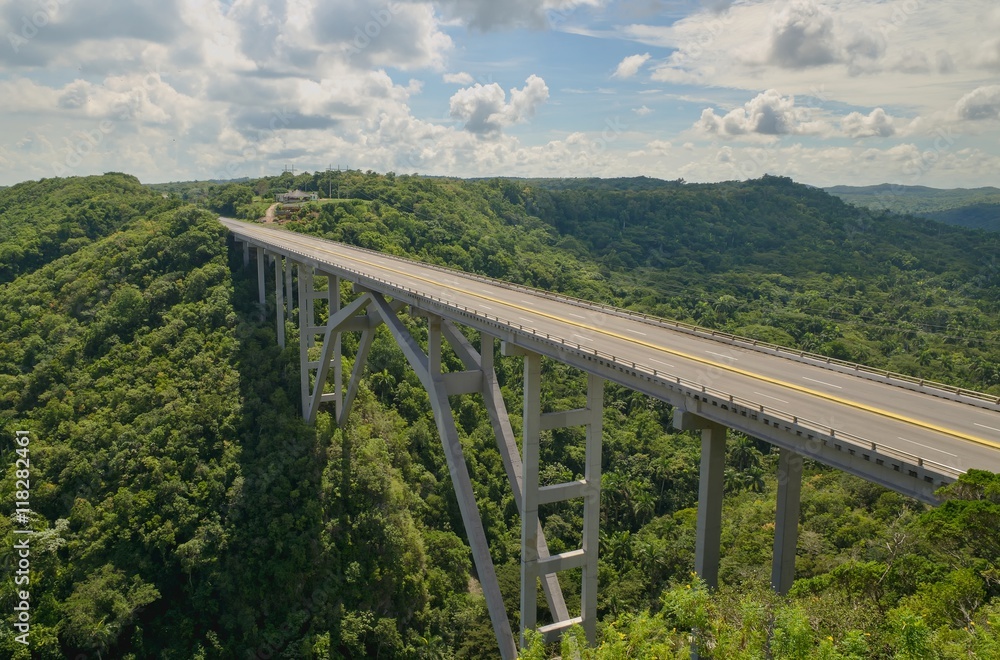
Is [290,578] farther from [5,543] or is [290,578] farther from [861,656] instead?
[861,656]

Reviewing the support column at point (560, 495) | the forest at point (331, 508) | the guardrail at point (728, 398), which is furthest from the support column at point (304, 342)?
the support column at point (560, 495)

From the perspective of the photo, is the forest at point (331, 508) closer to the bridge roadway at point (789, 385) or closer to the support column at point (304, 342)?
the support column at point (304, 342)

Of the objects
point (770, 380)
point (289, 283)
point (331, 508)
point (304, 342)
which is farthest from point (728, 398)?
point (289, 283)

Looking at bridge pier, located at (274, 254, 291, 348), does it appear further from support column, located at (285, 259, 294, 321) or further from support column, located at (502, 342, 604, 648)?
support column, located at (502, 342, 604, 648)

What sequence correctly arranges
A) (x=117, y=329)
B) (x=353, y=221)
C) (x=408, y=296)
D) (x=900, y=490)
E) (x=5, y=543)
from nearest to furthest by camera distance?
1. (x=900, y=490)
2. (x=408, y=296)
3. (x=5, y=543)
4. (x=117, y=329)
5. (x=353, y=221)

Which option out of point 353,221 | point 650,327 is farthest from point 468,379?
point 353,221

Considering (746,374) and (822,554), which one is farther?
(822,554)

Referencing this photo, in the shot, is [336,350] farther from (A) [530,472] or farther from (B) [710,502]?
(B) [710,502]
